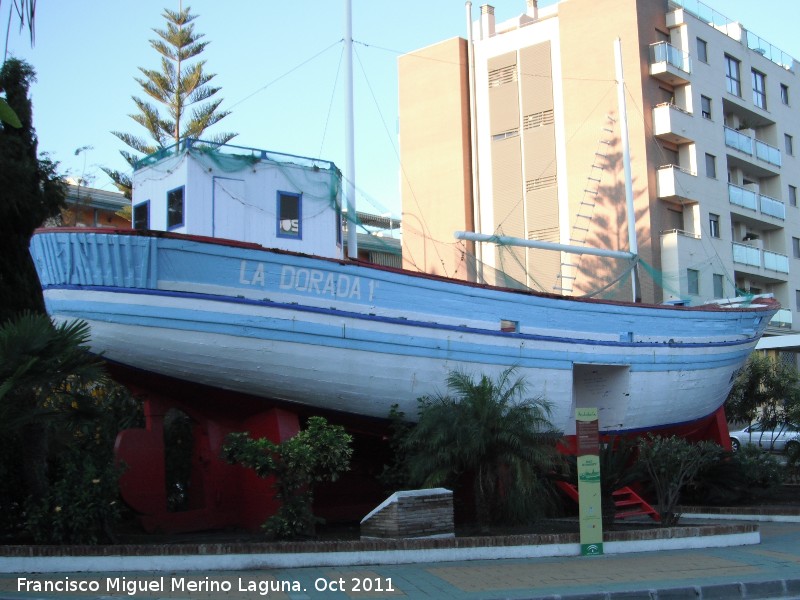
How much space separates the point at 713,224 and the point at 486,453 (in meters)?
25.2

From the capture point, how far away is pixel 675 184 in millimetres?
32781

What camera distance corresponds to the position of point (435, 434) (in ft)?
43.6

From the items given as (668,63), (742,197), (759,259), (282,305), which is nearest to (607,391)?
(282,305)

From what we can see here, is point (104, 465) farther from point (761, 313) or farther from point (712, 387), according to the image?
point (761, 313)

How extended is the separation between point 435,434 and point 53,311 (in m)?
5.83

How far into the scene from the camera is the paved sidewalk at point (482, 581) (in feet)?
30.5

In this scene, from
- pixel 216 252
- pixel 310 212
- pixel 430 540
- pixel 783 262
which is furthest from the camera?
pixel 783 262

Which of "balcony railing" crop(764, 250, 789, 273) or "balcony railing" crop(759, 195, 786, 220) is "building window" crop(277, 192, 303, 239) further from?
"balcony railing" crop(759, 195, 786, 220)

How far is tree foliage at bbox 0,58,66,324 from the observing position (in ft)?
58.6

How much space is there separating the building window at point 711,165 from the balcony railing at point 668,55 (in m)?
3.71

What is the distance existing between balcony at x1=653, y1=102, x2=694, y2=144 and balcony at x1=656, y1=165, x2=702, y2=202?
1.24 metres

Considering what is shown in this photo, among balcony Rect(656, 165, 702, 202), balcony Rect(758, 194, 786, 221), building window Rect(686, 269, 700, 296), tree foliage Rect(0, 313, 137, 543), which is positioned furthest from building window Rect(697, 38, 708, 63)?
tree foliage Rect(0, 313, 137, 543)

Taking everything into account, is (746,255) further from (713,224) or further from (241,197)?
(241,197)

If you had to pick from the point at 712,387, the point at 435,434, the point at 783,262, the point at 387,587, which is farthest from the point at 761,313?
the point at 783,262
